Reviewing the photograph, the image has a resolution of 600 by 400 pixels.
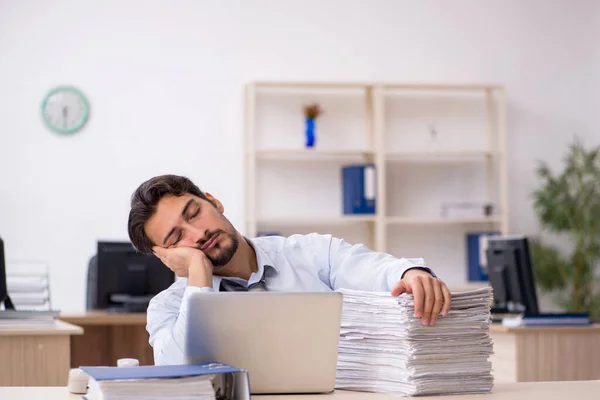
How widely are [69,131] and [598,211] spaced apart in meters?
3.59

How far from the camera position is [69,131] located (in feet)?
19.0

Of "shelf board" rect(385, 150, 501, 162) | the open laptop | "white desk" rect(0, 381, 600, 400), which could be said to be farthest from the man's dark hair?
"shelf board" rect(385, 150, 501, 162)

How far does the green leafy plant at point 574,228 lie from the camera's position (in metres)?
5.88

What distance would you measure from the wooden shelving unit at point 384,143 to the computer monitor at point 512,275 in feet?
4.66

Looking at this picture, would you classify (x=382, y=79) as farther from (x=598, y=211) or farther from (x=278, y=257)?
(x=278, y=257)

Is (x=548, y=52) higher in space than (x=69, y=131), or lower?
higher

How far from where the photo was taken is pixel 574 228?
5887 mm

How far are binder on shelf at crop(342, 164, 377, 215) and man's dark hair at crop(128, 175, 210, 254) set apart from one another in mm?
3715

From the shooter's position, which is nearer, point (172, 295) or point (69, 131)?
point (172, 295)

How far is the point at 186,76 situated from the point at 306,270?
389 centimetres

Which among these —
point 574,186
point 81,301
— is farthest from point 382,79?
point 81,301

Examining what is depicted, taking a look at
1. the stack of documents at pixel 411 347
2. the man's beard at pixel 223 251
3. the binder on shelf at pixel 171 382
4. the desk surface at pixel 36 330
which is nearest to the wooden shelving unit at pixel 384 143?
the desk surface at pixel 36 330

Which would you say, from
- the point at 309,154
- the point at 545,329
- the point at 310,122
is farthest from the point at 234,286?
the point at 309,154

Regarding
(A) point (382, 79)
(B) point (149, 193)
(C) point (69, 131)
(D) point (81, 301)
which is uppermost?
(A) point (382, 79)
